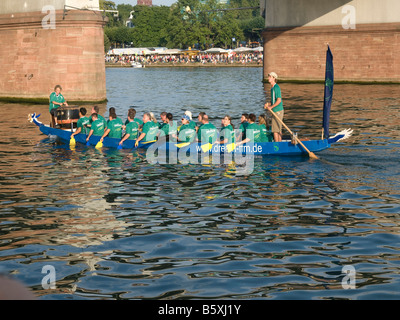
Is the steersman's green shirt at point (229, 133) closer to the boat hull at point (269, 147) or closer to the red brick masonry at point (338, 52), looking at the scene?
the boat hull at point (269, 147)

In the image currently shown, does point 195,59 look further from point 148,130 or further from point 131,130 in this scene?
point 148,130

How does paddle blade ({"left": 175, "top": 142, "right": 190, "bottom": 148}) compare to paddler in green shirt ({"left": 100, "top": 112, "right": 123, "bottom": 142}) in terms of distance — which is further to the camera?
paddler in green shirt ({"left": 100, "top": 112, "right": 123, "bottom": 142})

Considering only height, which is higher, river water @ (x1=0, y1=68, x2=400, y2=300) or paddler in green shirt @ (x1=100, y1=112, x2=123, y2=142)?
paddler in green shirt @ (x1=100, y1=112, x2=123, y2=142)

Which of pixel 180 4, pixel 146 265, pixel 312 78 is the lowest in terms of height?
pixel 146 265

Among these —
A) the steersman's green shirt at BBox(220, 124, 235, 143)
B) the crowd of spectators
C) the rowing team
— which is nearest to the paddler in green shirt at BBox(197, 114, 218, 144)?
the rowing team

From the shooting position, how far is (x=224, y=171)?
56.5 feet

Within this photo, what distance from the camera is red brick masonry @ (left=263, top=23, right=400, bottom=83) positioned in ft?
157

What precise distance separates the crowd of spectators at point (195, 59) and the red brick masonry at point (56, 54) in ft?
243

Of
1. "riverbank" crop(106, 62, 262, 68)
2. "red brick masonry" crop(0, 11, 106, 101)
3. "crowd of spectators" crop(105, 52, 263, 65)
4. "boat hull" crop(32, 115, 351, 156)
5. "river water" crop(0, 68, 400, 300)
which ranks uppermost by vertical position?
"crowd of spectators" crop(105, 52, 263, 65)

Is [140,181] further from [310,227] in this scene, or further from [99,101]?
[99,101]

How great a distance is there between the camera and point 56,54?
120 feet

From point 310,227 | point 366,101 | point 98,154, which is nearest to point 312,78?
point 366,101

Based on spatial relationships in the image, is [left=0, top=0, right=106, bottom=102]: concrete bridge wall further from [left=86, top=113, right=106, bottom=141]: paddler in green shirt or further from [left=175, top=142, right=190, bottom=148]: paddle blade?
[left=175, top=142, right=190, bottom=148]: paddle blade

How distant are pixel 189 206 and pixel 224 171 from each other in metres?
4.27
